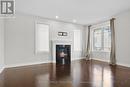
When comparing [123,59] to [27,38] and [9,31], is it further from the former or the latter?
[9,31]

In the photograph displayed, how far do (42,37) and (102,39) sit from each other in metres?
4.15

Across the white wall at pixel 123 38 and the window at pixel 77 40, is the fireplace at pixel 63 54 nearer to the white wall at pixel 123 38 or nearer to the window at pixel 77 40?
the window at pixel 77 40

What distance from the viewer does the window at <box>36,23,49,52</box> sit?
18.9 feet

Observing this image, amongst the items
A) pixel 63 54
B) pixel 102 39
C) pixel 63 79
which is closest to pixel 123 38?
pixel 102 39

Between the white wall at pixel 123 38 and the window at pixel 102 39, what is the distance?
3.57ft

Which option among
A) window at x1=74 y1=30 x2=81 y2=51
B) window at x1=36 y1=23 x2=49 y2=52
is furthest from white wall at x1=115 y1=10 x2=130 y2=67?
window at x1=36 y1=23 x2=49 y2=52

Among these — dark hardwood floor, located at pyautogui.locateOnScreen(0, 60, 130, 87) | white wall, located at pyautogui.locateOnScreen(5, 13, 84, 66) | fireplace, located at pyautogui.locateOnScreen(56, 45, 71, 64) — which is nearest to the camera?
dark hardwood floor, located at pyautogui.locateOnScreen(0, 60, 130, 87)

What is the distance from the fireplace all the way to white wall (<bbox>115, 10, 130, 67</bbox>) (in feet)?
9.55

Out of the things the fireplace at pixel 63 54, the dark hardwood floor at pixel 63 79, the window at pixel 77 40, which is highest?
the window at pixel 77 40

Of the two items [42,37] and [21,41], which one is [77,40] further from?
[21,41]

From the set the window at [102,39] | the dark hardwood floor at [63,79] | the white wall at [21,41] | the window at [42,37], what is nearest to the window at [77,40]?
the window at [102,39]

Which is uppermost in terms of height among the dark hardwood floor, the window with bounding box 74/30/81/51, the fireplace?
the window with bounding box 74/30/81/51

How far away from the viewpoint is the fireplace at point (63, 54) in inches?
246

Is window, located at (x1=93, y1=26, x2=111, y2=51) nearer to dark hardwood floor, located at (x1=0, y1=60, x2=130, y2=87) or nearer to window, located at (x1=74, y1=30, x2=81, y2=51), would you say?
window, located at (x1=74, y1=30, x2=81, y2=51)
